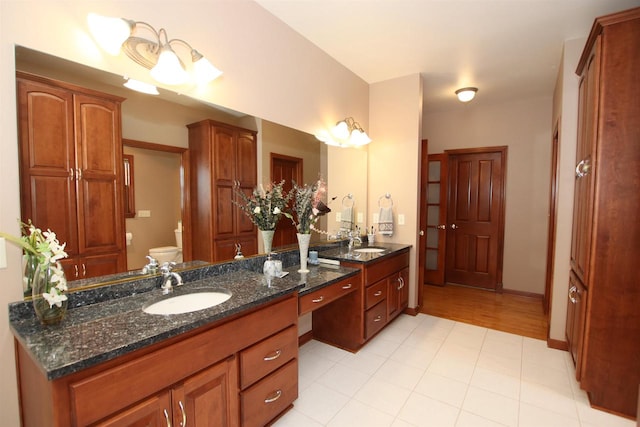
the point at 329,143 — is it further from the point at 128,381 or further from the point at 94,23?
the point at 128,381

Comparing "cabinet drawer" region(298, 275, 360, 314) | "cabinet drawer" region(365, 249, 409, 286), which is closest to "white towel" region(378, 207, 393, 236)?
"cabinet drawer" region(365, 249, 409, 286)

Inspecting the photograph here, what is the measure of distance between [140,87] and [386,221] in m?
2.65

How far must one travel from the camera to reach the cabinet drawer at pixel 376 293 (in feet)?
8.68

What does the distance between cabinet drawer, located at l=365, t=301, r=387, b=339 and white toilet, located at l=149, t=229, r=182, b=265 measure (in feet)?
5.38

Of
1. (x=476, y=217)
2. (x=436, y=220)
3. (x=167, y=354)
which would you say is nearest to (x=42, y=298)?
(x=167, y=354)

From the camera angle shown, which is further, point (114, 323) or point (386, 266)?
point (386, 266)

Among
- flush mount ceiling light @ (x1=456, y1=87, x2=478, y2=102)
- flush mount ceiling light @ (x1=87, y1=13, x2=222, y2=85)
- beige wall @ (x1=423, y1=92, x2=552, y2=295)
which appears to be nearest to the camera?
flush mount ceiling light @ (x1=87, y1=13, x2=222, y2=85)

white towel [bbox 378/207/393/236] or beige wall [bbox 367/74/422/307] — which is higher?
beige wall [bbox 367/74/422/307]

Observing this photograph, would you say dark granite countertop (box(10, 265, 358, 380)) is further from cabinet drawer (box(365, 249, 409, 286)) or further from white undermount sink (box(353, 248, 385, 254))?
white undermount sink (box(353, 248, 385, 254))

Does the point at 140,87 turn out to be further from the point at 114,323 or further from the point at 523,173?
the point at 523,173

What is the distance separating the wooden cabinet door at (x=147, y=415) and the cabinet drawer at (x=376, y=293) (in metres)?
1.77

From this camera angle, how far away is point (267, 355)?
1604 mm

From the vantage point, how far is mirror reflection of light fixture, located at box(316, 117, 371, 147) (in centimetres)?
296

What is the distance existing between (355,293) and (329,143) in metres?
1.47
